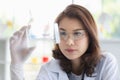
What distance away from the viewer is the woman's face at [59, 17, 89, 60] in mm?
1097

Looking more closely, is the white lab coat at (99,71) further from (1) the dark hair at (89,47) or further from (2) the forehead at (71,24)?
(2) the forehead at (71,24)

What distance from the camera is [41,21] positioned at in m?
2.42

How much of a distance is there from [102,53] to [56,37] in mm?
262

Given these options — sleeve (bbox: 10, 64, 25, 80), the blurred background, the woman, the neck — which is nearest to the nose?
the woman

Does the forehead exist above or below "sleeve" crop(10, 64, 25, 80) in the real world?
above

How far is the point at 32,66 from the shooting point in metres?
2.45

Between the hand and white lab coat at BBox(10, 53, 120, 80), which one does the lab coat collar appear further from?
the hand

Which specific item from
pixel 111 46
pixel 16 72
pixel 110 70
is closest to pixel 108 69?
pixel 110 70

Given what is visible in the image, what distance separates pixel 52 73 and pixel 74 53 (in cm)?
17

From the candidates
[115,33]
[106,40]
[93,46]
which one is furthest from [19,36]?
[115,33]

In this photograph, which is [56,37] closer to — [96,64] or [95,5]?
[96,64]

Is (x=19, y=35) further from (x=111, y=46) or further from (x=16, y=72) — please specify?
(x=111, y=46)

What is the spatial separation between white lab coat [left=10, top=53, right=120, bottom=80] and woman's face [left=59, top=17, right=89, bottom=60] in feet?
0.40

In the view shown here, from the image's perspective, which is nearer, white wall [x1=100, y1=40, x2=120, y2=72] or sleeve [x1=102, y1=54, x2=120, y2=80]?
sleeve [x1=102, y1=54, x2=120, y2=80]
